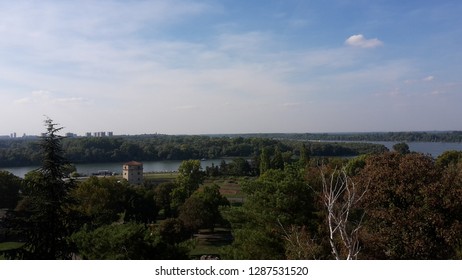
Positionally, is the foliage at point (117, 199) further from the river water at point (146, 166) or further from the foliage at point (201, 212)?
the river water at point (146, 166)

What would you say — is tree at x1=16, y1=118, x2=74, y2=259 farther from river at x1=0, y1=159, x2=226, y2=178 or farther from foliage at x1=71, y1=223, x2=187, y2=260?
river at x1=0, y1=159, x2=226, y2=178

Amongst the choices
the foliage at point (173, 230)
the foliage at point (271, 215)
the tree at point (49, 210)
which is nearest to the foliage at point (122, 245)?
the tree at point (49, 210)

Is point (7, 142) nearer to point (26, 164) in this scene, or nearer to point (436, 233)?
point (26, 164)

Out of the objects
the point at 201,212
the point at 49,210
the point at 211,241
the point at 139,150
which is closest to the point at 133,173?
the point at 139,150

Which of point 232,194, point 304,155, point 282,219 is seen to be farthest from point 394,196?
point 304,155

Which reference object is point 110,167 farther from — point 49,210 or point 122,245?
point 122,245
